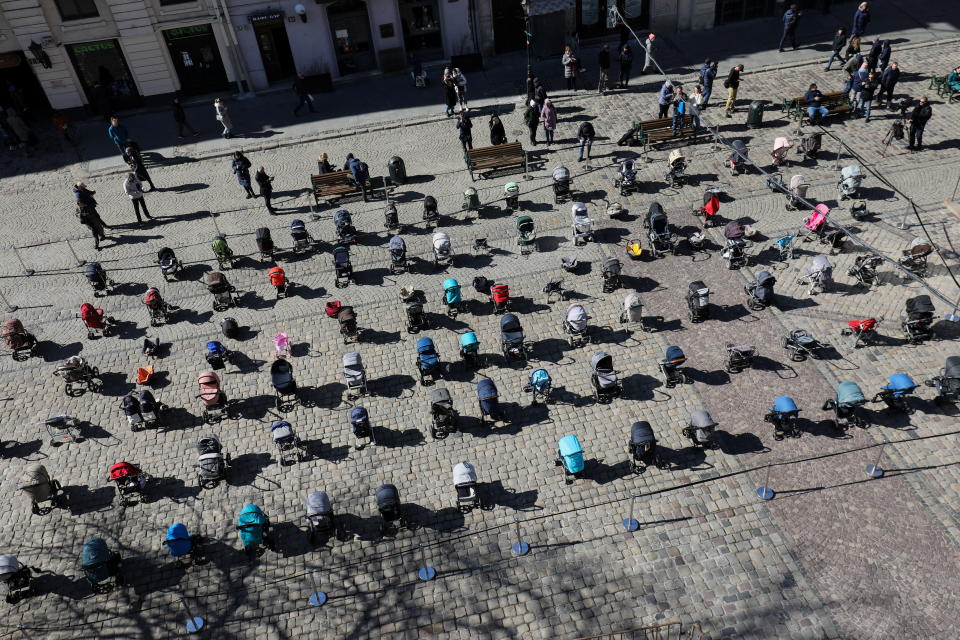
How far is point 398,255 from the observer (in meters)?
25.9

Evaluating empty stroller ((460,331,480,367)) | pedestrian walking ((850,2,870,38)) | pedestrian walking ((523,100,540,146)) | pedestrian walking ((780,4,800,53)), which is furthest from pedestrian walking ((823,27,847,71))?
empty stroller ((460,331,480,367))

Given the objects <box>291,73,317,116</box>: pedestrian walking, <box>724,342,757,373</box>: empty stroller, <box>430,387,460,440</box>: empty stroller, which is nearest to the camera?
<box>430,387,460,440</box>: empty stroller

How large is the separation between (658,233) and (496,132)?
9456 mm

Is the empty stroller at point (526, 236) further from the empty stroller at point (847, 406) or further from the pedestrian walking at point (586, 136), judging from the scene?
the empty stroller at point (847, 406)

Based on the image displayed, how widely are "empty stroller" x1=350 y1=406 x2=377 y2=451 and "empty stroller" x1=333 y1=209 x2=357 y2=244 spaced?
912 centimetres

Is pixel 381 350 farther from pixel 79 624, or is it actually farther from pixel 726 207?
pixel 726 207

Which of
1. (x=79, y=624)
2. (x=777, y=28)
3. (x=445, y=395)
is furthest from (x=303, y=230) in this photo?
(x=777, y=28)

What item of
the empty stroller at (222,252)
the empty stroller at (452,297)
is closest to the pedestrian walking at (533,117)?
the empty stroller at (452,297)

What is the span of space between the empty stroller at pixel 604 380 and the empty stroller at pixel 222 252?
562 inches

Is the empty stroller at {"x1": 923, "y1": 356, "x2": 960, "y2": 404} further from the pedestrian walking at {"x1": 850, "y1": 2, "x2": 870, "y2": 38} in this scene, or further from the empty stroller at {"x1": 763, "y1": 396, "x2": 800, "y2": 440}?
the pedestrian walking at {"x1": 850, "y1": 2, "x2": 870, "y2": 38}

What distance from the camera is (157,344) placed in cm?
2436

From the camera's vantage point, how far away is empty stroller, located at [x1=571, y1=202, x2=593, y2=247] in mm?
26375

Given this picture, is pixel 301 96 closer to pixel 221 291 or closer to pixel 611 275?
pixel 221 291

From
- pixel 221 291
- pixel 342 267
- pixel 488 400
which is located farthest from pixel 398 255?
pixel 488 400
